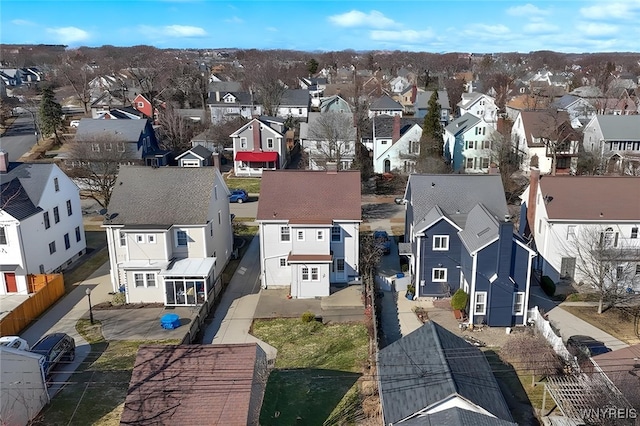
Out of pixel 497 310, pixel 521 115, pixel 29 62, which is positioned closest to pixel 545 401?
pixel 497 310

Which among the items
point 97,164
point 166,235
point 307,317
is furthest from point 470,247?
point 97,164

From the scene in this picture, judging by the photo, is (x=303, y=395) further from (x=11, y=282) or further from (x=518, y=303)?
(x=11, y=282)

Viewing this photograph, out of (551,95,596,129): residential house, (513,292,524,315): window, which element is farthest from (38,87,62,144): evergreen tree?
(551,95,596,129): residential house

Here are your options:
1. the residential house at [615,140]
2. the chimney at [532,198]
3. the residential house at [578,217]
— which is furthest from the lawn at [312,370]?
the residential house at [615,140]

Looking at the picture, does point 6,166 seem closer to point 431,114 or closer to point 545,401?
point 545,401

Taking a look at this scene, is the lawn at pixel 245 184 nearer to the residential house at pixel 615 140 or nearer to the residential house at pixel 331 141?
the residential house at pixel 331 141
